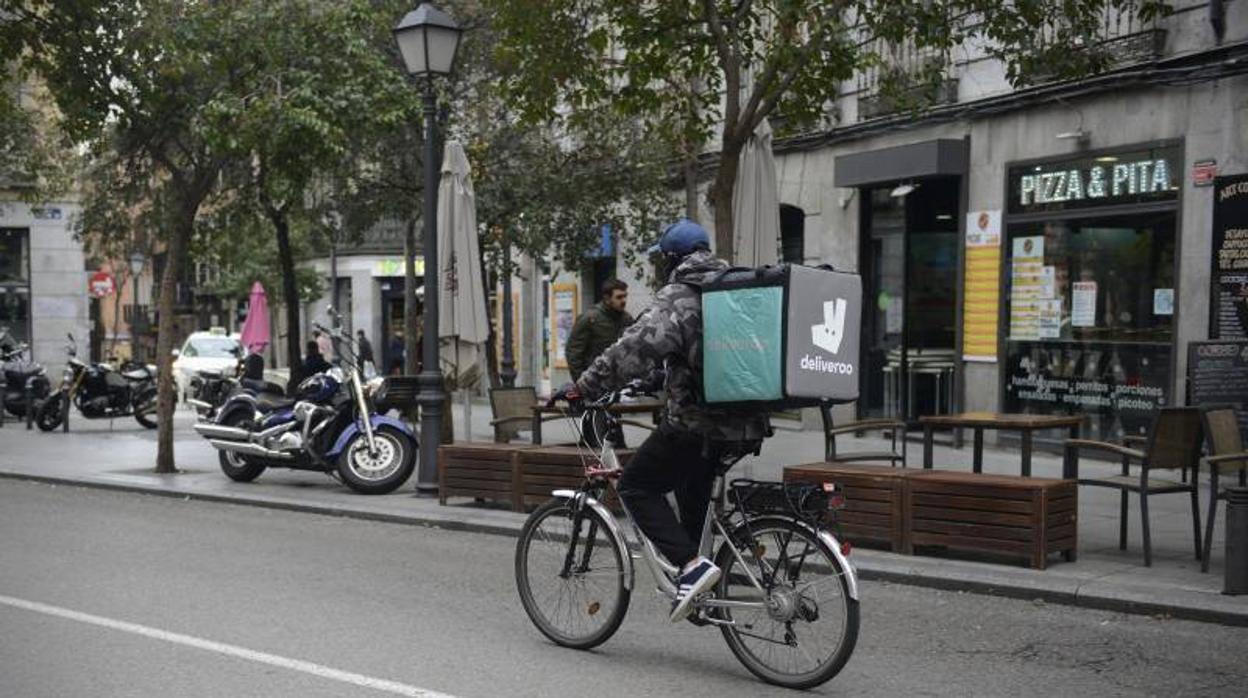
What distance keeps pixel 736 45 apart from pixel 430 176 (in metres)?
2.99

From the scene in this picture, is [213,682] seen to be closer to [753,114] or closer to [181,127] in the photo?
[753,114]

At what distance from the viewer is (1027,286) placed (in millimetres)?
15336

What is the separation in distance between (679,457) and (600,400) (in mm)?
435

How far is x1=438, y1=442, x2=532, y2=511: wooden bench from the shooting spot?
35.8ft

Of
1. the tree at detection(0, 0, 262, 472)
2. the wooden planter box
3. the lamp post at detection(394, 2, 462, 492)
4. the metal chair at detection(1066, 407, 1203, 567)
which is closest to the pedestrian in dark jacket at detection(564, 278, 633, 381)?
the lamp post at detection(394, 2, 462, 492)

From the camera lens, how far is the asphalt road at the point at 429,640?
5703mm

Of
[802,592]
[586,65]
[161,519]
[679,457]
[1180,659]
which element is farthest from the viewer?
[586,65]

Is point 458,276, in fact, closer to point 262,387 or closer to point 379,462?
point 379,462

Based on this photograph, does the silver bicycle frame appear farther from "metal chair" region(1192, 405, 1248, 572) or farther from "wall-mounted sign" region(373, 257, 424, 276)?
"wall-mounted sign" region(373, 257, 424, 276)

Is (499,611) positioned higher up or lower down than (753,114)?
lower down

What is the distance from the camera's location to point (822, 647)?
546 cm

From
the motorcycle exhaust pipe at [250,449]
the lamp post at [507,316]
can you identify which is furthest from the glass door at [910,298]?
the motorcycle exhaust pipe at [250,449]

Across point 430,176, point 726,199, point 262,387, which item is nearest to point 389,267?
point 262,387

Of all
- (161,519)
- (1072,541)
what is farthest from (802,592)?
(161,519)
